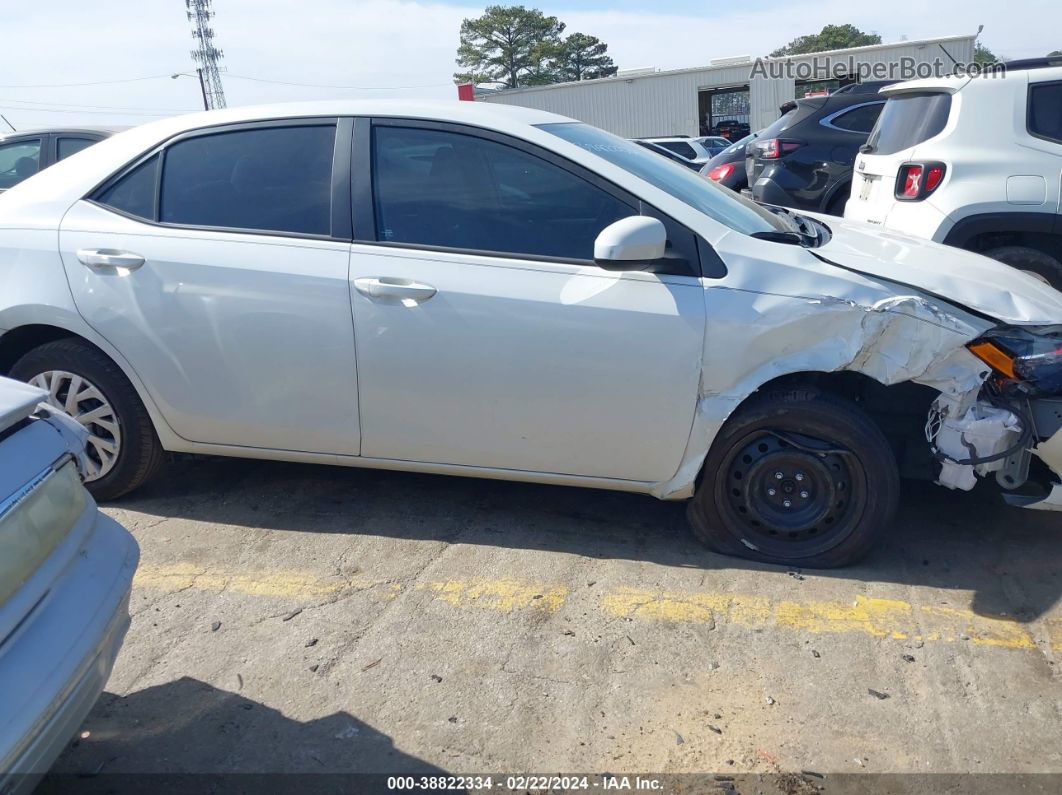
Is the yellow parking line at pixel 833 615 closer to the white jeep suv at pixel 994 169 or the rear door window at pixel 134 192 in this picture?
the rear door window at pixel 134 192

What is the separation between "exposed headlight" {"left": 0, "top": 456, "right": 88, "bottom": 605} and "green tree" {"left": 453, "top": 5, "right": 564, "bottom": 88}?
75.3 m

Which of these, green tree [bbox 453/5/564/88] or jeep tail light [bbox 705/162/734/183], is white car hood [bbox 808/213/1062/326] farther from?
green tree [bbox 453/5/564/88]

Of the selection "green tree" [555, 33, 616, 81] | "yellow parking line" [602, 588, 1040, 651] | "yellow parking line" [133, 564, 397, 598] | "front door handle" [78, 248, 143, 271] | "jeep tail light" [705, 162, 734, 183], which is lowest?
"yellow parking line" [602, 588, 1040, 651]

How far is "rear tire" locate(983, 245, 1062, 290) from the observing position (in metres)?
5.70

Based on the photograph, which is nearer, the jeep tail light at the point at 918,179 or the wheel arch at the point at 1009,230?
the wheel arch at the point at 1009,230

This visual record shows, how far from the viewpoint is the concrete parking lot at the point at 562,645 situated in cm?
269

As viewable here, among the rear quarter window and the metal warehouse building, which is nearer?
the rear quarter window

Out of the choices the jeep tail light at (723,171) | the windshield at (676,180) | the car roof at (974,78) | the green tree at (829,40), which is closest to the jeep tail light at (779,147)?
the jeep tail light at (723,171)

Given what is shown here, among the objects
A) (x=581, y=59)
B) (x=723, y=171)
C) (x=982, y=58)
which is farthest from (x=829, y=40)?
(x=723, y=171)

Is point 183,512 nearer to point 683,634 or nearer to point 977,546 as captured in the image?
point 683,634

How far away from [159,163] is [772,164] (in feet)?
21.4

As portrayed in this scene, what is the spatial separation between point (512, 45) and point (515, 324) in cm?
7592

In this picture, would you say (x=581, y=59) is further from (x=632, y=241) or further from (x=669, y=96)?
(x=632, y=241)

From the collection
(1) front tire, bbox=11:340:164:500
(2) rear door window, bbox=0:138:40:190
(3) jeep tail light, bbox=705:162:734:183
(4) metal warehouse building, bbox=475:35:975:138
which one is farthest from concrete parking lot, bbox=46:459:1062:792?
(4) metal warehouse building, bbox=475:35:975:138
